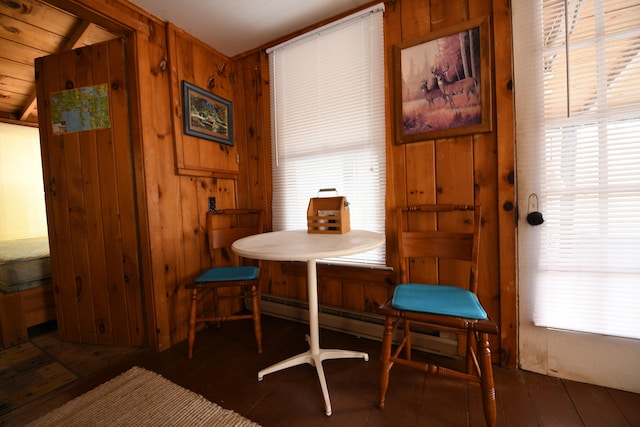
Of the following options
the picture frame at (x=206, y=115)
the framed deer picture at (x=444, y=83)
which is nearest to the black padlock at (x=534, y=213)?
the framed deer picture at (x=444, y=83)

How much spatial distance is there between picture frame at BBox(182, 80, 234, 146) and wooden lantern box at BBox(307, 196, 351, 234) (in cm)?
117

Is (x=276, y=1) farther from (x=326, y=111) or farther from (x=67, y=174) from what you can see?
(x=67, y=174)

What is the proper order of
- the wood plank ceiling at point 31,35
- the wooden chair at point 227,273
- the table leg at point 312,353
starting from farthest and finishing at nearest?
1. the wood plank ceiling at point 31,35
2. the wooden chair at point 227,273
3. the table leg at point 312,353

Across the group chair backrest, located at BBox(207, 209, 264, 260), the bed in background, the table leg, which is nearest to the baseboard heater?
the table leg

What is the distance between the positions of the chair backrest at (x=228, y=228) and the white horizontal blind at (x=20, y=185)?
128 inches

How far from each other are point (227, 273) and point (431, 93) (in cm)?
181

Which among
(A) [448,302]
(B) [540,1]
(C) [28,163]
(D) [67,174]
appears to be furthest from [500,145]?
(C) [28,163]

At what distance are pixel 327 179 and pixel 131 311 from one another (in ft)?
5.67

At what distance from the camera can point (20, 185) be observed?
3334 mm

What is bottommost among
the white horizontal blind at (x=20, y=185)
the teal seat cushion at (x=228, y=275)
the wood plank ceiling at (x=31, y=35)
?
the teal seat cushion at (x=228, y=275)

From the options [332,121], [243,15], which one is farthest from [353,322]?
[243,15]

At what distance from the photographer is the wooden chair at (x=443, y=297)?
1.03 m

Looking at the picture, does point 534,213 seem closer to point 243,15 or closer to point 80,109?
point 243,15

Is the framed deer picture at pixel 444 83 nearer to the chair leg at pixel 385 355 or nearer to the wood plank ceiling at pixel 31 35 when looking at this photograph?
the chair leg at pixel 385 355
